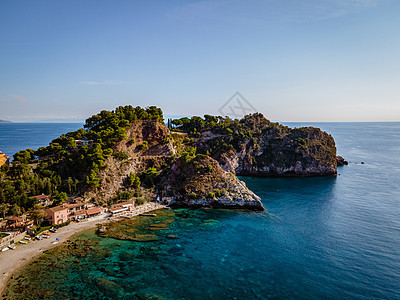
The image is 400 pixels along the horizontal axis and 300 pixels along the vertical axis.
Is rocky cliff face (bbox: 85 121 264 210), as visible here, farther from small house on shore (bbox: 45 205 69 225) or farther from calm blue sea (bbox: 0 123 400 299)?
small house on shore (bbox: 45 205 69 225)

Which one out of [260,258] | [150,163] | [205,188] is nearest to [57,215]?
[150,163]

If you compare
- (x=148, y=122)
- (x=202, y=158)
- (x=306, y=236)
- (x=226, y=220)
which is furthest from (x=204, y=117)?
(x=306, y=236)

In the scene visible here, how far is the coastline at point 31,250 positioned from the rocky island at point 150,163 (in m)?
7.85

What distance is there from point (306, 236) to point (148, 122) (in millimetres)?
53074

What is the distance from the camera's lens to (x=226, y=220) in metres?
45.3

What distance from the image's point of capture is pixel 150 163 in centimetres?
6312

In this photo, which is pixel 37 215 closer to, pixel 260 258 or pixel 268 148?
pixel 260 258

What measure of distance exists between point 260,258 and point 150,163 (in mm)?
40259

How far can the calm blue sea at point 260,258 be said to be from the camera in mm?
25906

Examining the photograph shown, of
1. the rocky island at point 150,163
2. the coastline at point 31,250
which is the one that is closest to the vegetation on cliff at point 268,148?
the rocky island at point 150,163

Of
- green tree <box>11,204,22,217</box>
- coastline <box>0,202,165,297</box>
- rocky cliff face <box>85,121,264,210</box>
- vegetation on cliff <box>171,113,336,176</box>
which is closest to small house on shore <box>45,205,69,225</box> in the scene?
coastline <box>0,202,165,297</box>

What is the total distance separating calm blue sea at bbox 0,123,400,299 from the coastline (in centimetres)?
281

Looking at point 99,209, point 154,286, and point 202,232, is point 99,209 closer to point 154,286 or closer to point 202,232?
point 202,232

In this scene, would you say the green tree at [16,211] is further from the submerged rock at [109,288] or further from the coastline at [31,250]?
the submerged rock at [109,288]
